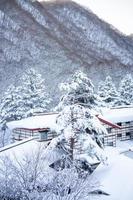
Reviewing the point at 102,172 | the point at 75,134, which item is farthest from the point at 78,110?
the point at 102,172

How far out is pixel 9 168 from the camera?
1239 cm

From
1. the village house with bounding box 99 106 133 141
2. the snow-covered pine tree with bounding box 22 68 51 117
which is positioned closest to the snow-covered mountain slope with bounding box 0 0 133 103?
the snow-covered pine tree with bounding box 22 68 51 117

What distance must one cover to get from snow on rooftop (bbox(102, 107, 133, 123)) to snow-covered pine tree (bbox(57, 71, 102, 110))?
12.4 meters

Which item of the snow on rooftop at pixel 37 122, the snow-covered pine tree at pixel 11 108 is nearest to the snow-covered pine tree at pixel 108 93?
the snow-covered pine tree at pixel 11 108

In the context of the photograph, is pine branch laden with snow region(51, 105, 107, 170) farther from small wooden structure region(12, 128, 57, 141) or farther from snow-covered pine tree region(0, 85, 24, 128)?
snow-covered pine tree region(0, 85, 24, 128)

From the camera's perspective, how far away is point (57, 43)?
284ft

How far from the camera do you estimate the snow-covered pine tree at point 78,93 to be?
64.7 feet

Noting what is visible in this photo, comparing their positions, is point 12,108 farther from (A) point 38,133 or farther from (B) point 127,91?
(B) point 127,91

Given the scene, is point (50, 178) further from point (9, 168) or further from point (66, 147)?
point (66, 147)

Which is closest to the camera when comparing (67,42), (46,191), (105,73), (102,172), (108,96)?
(46,191)

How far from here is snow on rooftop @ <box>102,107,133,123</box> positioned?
112ft

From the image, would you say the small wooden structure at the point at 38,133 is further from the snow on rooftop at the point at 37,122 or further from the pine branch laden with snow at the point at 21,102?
the pine branch laden with snow at the point at 21,102

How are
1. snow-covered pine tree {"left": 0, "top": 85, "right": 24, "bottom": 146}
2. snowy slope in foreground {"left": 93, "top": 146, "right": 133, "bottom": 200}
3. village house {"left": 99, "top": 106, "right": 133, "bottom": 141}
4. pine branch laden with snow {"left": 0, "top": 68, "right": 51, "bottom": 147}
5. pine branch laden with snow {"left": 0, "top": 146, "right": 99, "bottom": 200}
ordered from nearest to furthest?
1. pine branch laden with snow {"left": 0, "top": 146, "right": 99, "bottom": 200}
2. snowy slope in foreground {"left": 93, "top": 146, "right": 133, "bottom": 200}
3. village house {"left": 99, "top": 106, "right": 133, "bottom": 141}
4. snow-covered pine tree {"left": 0, "top": 85, "right": 24, "bottom": 146}
5. pine branch laden with snow {"left": 0, "top": 68, "right": 51, "bottom": 147}

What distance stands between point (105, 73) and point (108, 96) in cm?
3117
